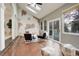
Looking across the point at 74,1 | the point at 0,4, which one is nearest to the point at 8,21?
the point at 0,4

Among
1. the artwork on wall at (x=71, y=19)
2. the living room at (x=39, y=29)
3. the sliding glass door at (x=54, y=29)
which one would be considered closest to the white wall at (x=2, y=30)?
the living room at (x=39, y=29)

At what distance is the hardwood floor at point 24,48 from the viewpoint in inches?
101

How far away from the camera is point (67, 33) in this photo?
2678 mm

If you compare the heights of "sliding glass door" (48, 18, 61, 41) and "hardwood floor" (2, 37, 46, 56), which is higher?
"sliding glass door" (48, 18, 61, 41)

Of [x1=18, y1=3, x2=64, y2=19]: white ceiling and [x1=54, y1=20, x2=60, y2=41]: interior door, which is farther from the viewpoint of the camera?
[x1=54, y1=20, x2=60, y2=41]: interior door

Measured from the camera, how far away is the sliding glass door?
2.73m

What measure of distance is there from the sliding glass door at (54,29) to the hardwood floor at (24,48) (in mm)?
235

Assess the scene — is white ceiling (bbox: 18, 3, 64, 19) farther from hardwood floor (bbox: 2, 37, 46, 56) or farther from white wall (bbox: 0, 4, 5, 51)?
hardwood floor (bbox: 2, 37, 46, 56)

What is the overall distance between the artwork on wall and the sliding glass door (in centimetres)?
16

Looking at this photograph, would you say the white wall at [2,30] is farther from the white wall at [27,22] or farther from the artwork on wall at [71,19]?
the artwork on wall at [71,19]

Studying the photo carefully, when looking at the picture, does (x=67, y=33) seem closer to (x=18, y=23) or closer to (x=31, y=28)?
(x=31, y=28)

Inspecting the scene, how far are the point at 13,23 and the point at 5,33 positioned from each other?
280 mm

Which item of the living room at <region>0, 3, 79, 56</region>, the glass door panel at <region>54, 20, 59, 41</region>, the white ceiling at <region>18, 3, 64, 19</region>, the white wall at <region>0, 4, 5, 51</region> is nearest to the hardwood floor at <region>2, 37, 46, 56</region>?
the living room at <region>0, 3, 79, 56</region>

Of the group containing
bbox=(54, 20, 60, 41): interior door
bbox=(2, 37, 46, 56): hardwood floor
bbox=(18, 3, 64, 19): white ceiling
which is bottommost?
bbox=(2, 37, 46, 56): hardwood floor
